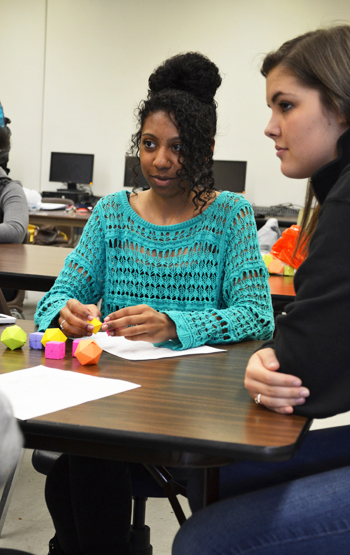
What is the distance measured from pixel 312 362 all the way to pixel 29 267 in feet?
5.71

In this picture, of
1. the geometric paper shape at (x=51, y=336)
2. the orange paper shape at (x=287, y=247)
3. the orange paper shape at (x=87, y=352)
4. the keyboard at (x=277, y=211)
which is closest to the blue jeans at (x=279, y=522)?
the orange paper shape at (x=87, y=352)

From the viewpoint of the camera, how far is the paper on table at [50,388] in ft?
2.96

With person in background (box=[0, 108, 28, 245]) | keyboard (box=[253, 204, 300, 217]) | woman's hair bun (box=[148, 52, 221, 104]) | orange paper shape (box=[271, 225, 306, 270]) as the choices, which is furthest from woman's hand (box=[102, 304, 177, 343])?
keyboard (box=[253, 204, 300, 217])

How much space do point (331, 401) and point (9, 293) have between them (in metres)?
2.64

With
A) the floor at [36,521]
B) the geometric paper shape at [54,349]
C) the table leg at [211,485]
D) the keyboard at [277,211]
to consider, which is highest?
the geometric paper shape at [54,349]

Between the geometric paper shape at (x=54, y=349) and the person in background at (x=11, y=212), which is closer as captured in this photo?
the geometric paper shape at (x=54, y=349)

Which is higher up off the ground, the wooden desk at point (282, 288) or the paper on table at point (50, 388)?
the paper on table at point (50, 388)

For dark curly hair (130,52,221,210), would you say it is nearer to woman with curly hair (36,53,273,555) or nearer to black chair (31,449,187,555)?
woman with curly hair (36,53,273,555)

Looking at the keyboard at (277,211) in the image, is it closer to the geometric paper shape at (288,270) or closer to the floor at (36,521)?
the geometric paper shape at (288,270)

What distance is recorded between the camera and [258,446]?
2.58 feet

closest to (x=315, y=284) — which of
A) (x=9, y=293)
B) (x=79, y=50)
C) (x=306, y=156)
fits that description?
(x=306, y=156)

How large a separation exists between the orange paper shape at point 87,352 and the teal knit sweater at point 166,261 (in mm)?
409

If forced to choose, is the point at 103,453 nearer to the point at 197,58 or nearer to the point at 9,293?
the point at 197,58

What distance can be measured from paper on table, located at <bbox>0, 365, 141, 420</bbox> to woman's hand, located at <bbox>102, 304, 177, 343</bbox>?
0.19m
